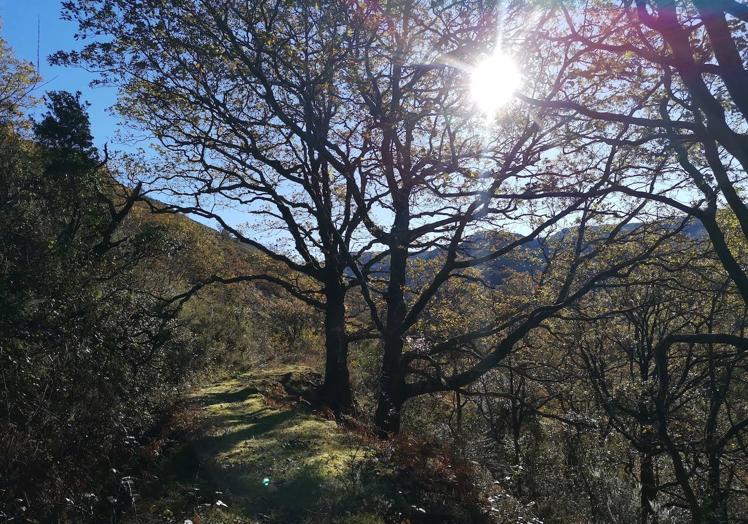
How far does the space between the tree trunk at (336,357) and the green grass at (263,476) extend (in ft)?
7.44

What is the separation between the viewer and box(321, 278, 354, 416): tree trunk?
11062 millimetres

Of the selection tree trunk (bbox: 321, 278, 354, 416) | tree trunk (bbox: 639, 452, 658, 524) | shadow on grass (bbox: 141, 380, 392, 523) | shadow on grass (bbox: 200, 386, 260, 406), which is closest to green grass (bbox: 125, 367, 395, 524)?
shadow on grass (bbox: 141, 380, 392, 523)

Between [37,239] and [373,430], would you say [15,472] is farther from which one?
[373,430]

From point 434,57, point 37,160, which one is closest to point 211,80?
point 37,160

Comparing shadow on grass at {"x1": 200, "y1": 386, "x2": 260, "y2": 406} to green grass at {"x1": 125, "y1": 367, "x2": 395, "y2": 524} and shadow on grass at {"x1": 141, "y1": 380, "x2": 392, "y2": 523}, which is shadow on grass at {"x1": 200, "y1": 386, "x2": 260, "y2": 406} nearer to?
green grass at {"x1": 125, "y1": 367, "x2": 395, "y2": 524}

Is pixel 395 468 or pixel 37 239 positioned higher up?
pixel 37 239

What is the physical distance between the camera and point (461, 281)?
45.8ft

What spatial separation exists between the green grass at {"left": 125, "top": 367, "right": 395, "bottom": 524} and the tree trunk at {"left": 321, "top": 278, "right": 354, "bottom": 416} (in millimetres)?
2269

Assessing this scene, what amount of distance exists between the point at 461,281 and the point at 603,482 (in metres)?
5.93

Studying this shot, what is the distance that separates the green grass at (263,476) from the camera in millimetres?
5066

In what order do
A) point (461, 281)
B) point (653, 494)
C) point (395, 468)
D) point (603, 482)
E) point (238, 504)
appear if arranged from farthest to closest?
point (461, 281) < point (653, 494) < point (603, 482) < point (395, 468) < point (238, 504)

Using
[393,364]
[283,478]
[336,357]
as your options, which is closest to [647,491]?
[393,364]

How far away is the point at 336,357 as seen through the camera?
11.3 m

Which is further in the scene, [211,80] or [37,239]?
[211,80]
